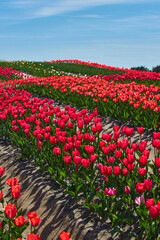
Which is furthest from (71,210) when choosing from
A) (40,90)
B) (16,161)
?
(40,90)

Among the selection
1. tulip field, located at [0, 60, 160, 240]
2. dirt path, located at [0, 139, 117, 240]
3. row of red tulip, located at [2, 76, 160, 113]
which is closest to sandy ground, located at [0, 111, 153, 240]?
dirt path, located at [0, 139, 117, 240]

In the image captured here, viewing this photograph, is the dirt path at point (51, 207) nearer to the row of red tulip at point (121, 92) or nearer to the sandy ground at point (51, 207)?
the sandy ground at point (51, 207)

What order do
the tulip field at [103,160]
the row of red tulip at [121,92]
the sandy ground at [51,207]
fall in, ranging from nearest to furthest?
the tulip field at [103,160]
the sandy ground at [51,207]
the row of red tulip at [121,92]

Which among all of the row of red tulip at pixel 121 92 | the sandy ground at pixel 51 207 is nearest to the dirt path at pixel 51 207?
the sandy ground at pixel 51 207

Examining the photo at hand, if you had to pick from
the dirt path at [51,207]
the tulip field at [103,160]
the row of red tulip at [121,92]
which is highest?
the row of red tulip at [121,92]

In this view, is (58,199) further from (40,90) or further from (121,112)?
(40,90)

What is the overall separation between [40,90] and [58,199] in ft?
34.2

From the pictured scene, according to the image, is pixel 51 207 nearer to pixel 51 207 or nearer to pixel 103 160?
pixel 51 207

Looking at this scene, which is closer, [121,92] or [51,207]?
[51,207]

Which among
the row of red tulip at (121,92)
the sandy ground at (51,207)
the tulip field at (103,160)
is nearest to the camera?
the tulip field at (103,160)

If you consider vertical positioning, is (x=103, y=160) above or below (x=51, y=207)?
above

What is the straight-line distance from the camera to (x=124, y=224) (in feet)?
12.5

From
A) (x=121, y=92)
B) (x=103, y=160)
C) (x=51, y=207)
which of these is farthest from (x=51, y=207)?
(x=121, y=92)

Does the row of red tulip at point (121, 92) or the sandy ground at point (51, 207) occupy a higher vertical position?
the row of red tulip at point (121, 92)
